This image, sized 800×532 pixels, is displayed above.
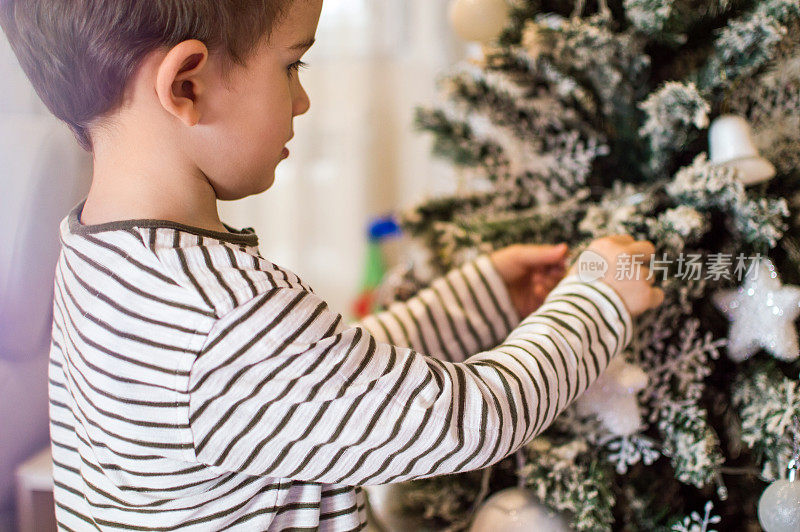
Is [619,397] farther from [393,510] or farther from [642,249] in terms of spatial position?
[393,510]

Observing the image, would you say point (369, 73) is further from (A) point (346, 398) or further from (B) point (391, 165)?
(A) point (346, 398)

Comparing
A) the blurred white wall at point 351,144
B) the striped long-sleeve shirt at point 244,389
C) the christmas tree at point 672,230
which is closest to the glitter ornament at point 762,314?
the christmas tree at point 672,230

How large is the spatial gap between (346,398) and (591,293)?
22cm

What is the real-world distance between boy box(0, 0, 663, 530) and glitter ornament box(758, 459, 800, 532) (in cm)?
14

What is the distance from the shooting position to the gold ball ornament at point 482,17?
1.90 ft

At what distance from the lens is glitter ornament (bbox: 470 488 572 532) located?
20.1 inches

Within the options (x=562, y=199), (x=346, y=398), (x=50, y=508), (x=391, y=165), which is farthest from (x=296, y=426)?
(x=391, y=165)

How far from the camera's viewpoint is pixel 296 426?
1.29 feet

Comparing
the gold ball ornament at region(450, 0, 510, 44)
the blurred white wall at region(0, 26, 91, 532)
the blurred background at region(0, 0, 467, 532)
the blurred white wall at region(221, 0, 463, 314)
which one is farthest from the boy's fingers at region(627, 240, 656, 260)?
the blurred white wall at region(221, 0, 463, 314)

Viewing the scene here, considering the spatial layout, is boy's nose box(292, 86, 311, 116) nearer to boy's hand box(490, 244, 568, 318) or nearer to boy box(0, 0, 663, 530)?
boy box(0, 0, 663, 530)

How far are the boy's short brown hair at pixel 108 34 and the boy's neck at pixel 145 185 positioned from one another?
0.11ft

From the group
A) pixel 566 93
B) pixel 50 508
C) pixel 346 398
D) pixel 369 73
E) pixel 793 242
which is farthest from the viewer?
pixel 369 73

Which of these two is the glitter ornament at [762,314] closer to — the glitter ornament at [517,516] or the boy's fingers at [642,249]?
the boy's fingers at [642,249]

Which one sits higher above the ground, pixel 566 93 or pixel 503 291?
pixel 566 93
